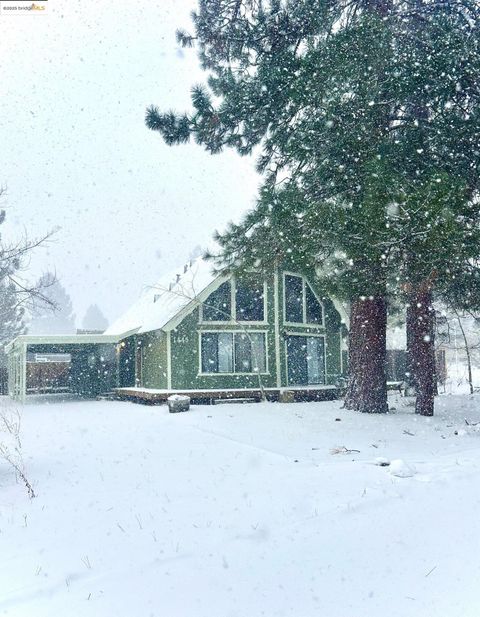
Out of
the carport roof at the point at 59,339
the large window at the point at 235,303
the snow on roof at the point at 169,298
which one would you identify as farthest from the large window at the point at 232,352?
the carport roof at the point at 59,339

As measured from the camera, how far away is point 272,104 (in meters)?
10.7

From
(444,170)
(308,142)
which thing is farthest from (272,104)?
(444,170)

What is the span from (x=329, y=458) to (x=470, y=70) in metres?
6.63

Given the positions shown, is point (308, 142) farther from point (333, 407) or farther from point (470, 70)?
point (333, 407)

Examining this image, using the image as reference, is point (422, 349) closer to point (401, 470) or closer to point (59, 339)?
point (401, 470)

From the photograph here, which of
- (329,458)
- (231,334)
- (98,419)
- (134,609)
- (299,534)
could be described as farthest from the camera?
(231,334)

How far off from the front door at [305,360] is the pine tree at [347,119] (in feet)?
26.0

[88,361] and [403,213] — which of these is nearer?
[403,213]

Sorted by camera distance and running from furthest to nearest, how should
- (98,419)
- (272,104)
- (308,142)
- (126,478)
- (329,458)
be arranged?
(98,419)
(272,104)
(308,142)
(329,458)
(126,478)

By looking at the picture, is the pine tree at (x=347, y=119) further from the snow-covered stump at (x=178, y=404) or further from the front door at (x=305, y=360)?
the front door at (x=305, y=360)

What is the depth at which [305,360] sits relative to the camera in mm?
20203

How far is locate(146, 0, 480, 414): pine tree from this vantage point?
8.80 m

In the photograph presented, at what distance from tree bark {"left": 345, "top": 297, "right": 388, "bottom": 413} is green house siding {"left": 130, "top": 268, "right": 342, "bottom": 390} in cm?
340

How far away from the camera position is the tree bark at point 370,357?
14.1 m
